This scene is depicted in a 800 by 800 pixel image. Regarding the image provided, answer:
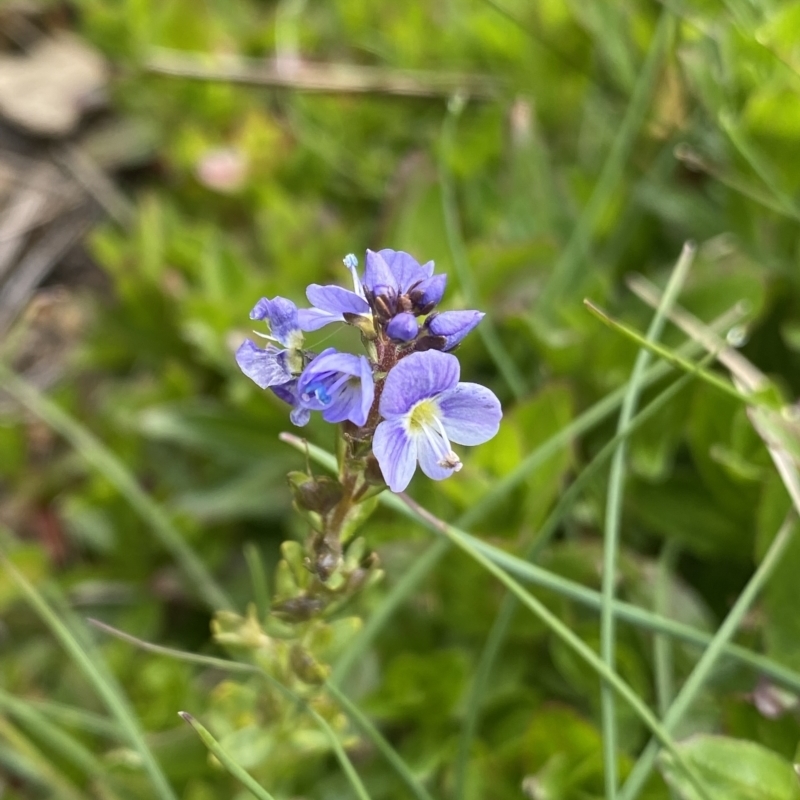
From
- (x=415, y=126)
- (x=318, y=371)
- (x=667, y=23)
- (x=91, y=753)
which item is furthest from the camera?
(x=415, y=126)

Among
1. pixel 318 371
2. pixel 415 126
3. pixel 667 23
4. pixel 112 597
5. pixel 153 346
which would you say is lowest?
pixel 112 597

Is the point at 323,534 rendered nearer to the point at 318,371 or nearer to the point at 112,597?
the point at 318,371

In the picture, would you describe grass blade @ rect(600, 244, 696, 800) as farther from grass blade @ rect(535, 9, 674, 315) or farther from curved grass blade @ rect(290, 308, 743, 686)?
grass blade @ rect(535, 9, 674, 315)

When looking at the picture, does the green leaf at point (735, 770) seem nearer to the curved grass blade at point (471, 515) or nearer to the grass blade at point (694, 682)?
the grass blade at point (694, 682)

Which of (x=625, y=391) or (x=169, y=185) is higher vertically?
(x=625, y=391)

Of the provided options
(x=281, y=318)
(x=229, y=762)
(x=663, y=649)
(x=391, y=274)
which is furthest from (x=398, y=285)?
(x=663, y=649)

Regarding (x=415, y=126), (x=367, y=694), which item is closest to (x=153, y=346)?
(x=415, y=126)

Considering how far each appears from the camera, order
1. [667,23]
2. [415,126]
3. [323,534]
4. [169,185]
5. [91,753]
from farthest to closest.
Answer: [169,185], [415,126], [667,23], [91,753], [323,534]
